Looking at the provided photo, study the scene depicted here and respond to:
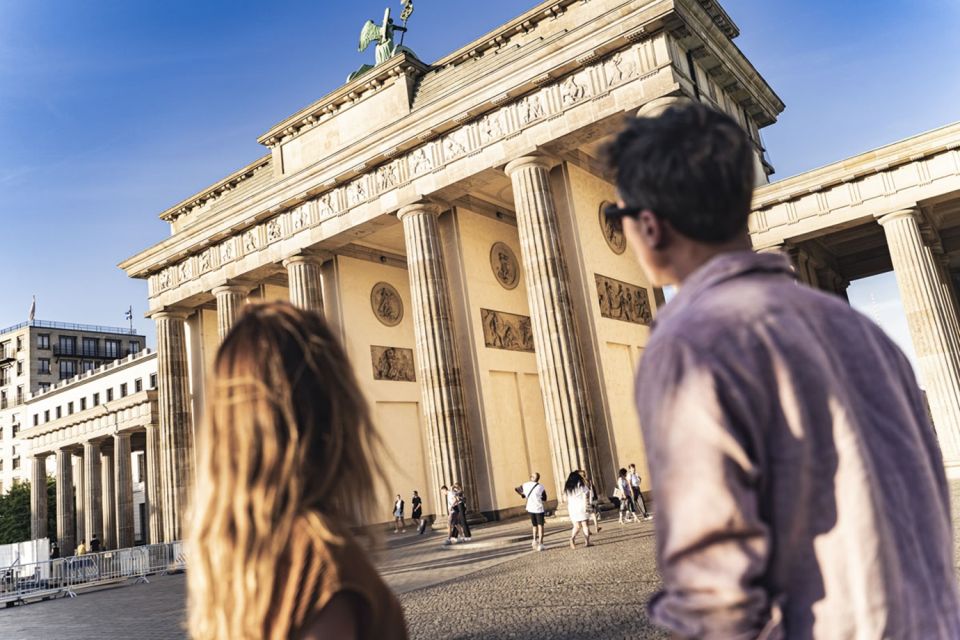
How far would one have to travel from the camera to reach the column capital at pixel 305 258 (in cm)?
2623

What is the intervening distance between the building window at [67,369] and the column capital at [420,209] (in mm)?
68954

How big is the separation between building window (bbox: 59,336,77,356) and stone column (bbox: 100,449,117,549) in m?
34.7

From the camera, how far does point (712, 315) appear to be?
1.31 metres

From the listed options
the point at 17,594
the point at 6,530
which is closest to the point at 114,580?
the point at 17,594

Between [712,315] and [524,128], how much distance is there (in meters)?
20.3

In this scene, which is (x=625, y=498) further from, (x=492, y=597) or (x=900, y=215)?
(x=900, y=215)

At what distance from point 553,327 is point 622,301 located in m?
4.67

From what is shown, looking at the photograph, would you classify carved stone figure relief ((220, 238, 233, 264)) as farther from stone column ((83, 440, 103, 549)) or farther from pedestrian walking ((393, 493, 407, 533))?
stone column ((83, 440, 103, 549))

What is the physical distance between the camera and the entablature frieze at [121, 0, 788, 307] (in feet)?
62.6

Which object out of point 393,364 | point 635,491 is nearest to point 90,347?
point 393,364

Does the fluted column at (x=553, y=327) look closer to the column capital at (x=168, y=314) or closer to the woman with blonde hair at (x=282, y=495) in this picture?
the woman with blonde hair at (x=282, y=495)

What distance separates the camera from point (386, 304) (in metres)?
29.7

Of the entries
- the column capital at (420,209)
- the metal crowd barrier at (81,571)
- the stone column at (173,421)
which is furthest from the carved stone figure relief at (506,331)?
the stone column at (173,421)

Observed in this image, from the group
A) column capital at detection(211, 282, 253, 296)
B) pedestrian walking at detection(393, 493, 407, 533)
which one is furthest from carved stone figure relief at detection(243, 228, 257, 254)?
pedestrian walking at detection(393, 493, 407, 533)
